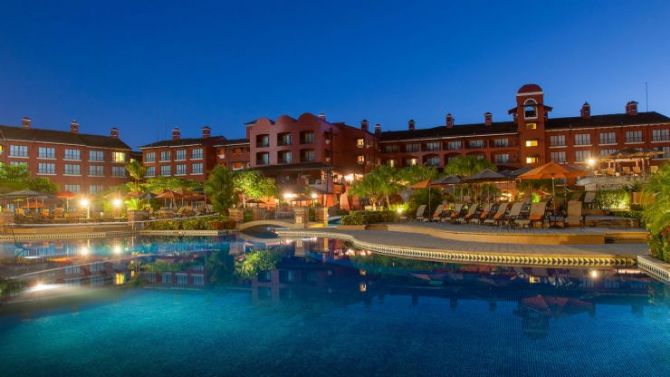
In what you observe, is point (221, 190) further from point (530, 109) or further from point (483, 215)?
point (530, 109)

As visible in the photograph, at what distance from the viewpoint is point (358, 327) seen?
766cm

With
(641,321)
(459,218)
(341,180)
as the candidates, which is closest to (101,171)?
(341,180)

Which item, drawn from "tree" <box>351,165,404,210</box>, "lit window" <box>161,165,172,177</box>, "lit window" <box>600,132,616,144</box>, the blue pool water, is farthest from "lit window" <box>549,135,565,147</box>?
"lit window" <box>161,165,172,177</box>

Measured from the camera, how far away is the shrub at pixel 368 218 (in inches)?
927

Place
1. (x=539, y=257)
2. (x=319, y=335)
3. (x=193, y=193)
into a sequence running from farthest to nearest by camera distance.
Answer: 1. (x=193, y=193)
2. (x=539, y=257)
3. (x=319, y=335)

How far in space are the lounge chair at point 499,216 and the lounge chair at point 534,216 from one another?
80 cm

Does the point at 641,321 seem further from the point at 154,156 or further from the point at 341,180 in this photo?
the point at 154,156

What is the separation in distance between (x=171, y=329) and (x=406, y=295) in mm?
4944

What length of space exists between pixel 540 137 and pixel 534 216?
40921mm

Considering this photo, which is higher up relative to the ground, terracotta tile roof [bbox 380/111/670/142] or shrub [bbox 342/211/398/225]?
terracotta tile roof [bbox 380/111/670/142]

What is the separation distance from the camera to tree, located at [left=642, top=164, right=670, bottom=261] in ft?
33.4

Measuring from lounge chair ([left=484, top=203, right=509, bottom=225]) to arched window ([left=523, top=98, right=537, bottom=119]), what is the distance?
1550 inches

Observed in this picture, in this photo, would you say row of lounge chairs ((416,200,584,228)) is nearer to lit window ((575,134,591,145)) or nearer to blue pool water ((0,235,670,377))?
blue pool water ((0,235,670,377))

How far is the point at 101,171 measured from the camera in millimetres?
60281
